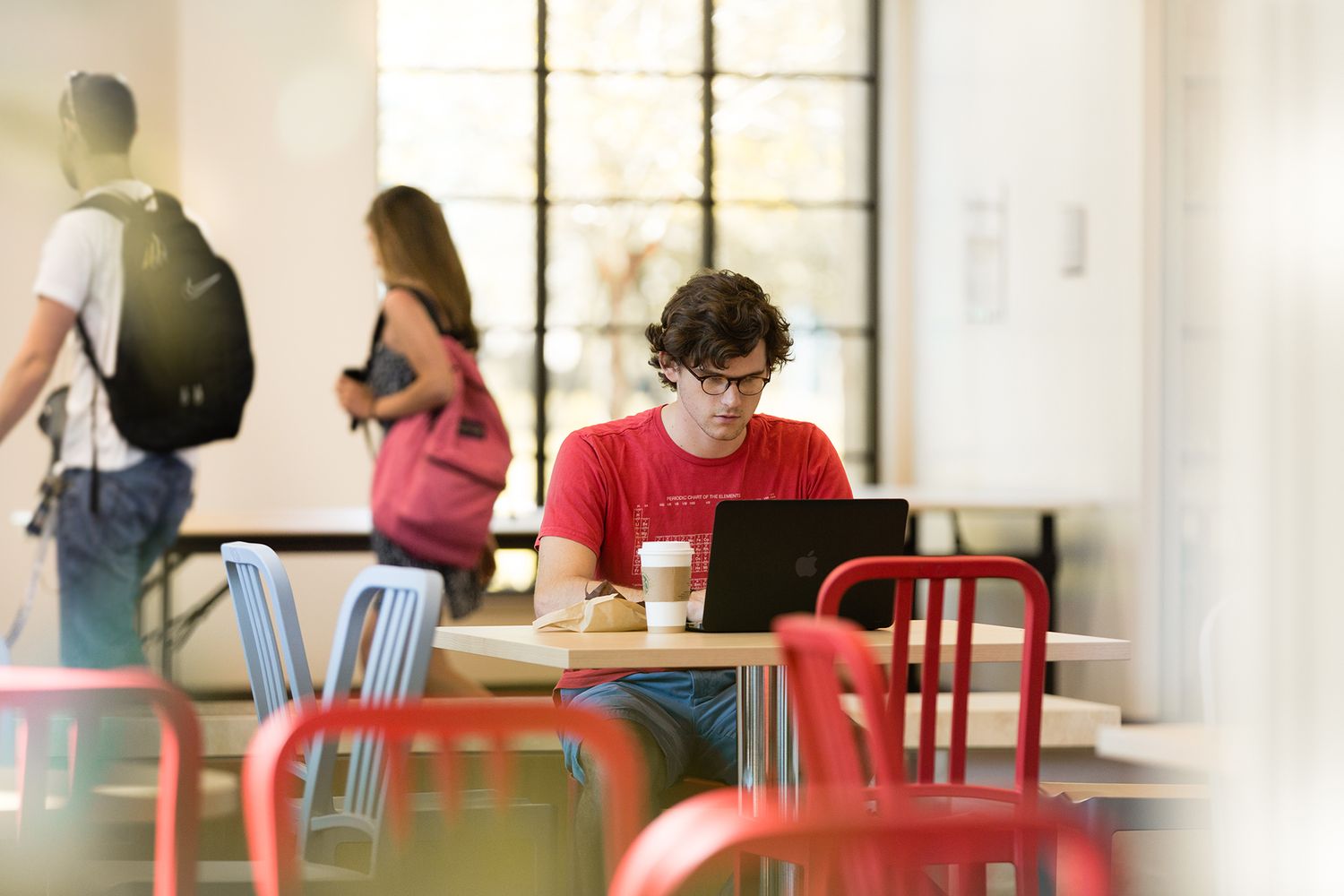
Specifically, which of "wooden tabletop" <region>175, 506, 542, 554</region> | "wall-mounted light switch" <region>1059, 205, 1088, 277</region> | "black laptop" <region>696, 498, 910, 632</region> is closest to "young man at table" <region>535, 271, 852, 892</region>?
"black laptop" <region>696, 498, 910, 632</region>

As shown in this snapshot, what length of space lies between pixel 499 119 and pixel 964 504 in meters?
2.63

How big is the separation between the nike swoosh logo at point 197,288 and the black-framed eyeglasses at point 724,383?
1.66 metres

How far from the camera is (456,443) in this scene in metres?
3.99

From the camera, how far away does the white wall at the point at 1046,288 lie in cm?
511

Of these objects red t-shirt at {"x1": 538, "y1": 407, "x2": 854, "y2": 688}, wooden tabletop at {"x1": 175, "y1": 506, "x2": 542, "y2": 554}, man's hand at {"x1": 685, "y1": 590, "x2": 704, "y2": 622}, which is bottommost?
wooden tabletop at {"x1": 175, "y1": 506, "x2": 542, "y2": 554}

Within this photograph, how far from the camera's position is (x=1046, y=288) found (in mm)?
5703

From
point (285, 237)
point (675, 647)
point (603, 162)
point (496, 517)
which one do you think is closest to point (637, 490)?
point (675, 647)

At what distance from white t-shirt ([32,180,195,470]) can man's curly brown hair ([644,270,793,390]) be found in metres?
1.60

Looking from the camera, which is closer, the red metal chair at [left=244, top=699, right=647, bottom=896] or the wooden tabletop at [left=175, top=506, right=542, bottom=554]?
the red metal chair at [left=244, top=699, right=647, bottom=896]

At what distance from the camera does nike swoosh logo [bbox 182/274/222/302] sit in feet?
12.3

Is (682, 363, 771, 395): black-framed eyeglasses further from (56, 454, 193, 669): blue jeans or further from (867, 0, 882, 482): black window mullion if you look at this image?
(867, 0, 882, 482): black window mullion

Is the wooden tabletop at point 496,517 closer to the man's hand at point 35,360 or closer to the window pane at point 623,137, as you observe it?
the man's hand at point 35,360

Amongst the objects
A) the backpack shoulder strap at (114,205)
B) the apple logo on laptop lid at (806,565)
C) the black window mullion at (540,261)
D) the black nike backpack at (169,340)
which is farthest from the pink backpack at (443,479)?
the black window mullion at (540,261)

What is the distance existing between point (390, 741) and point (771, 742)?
1088 millimetres
